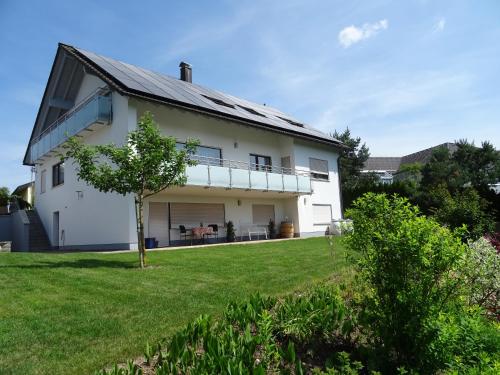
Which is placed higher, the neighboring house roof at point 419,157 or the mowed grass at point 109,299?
the neighboring house roof at point 419,157

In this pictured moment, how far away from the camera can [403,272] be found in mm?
3428

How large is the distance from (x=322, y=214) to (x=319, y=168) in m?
3.10

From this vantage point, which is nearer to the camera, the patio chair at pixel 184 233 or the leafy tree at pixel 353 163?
the patio chair at pixel 184 233

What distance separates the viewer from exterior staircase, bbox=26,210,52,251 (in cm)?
2180

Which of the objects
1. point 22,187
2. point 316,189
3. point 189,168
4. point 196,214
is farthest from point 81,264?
point 22,187

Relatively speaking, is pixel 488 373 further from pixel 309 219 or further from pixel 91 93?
pixel 309 219

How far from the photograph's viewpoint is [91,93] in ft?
63.8

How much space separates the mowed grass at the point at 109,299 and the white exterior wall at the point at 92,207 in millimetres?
5526

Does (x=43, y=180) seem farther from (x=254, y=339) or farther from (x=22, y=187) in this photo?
(x=254, y=339)

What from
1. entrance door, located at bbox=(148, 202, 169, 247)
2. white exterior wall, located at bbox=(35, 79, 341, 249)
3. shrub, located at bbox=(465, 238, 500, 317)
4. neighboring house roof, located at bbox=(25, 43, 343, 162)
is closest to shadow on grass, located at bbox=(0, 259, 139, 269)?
white exterior wall, located at bbox=(35, 79, 341, 249)

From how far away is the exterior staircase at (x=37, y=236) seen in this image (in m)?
21.8

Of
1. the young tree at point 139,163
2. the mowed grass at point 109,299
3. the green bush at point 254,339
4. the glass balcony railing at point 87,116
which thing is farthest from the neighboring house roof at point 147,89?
the green bush at point 254,339

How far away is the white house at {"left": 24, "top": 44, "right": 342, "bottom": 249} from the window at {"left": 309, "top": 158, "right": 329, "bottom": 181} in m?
0.08

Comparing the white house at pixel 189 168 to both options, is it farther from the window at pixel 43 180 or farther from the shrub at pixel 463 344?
the shrub at pixel 463 344
